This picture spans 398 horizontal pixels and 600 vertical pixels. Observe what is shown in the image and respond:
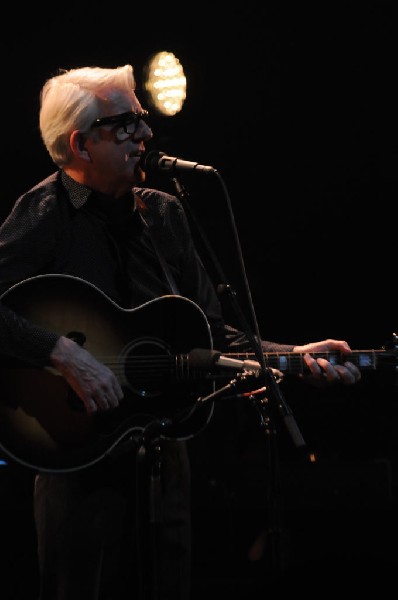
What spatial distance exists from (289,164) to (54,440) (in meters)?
2.99

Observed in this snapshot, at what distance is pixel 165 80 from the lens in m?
4.57

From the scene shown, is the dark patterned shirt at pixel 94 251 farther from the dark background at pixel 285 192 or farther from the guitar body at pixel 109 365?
the dark background at pixel 285 192

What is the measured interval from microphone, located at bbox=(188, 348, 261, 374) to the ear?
36.1 inches

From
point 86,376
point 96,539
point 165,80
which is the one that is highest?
point 165,80

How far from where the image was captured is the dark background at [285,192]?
15.3ft

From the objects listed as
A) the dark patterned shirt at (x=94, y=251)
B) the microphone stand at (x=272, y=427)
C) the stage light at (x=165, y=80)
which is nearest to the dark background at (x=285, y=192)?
the stage light at (x=165, y=80)

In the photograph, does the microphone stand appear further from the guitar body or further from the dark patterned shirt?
the dark patterned shirt

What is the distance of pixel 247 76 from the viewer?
16.1 ft

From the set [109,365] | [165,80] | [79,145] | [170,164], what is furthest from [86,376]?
[165,80]

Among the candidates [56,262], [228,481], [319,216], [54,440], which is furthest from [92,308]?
[319,216]

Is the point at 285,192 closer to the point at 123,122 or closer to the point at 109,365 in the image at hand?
the point at 123,122

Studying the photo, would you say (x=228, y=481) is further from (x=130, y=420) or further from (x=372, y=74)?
(x=372, y=74)

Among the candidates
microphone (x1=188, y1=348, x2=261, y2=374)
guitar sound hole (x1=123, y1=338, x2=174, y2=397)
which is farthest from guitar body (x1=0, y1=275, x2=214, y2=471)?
microphone (x1=188, y1=348, x2=261, y2=374)

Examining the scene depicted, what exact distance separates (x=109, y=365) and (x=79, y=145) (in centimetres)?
85
